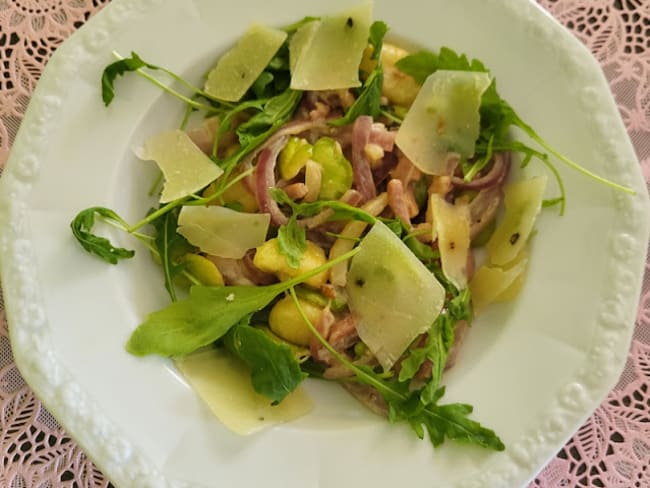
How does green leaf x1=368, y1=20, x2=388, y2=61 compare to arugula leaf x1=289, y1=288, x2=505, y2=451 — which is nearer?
arugula leaf x1=289, y1=288, x2=505, y2=451

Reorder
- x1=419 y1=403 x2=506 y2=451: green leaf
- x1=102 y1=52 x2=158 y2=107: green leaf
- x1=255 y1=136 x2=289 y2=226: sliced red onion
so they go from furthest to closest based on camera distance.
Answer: x1=255 y1=136 x2=289 y2=226: sliced red onion
x1=102 y1=52 x2=158 y2=107: green leaf
x1=419 y1=403 x2=506 y2=451: green leaf

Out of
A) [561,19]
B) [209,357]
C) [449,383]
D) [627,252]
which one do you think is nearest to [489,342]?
[449,383]

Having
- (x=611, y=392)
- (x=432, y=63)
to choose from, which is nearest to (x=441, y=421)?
(x=611, y=392)

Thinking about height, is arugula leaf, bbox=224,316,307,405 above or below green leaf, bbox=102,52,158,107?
below

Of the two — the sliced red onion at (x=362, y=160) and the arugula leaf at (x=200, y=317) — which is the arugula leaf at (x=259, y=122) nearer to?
the sliced red onion at (x=362, y=160)

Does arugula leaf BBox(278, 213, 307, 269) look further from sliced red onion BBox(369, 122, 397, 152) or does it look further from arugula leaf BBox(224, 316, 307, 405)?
sliced red onion BBox(369, 122, 397, 152)

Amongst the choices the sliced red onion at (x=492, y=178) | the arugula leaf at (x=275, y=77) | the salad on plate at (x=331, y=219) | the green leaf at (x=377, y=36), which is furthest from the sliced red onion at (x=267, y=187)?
the sliced red onion at (x=492, y=178)

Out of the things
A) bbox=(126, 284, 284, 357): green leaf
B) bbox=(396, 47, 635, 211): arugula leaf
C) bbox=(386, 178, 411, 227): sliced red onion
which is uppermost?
bbox=(396, 47, 635, 211): arugula leaf

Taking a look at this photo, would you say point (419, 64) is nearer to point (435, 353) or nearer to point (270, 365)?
point (435, 353)

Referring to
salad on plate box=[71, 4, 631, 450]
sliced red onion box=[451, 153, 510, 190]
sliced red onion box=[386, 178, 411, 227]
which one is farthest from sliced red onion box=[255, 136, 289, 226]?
sliced red onion box=[451, 153, 510, 190]
